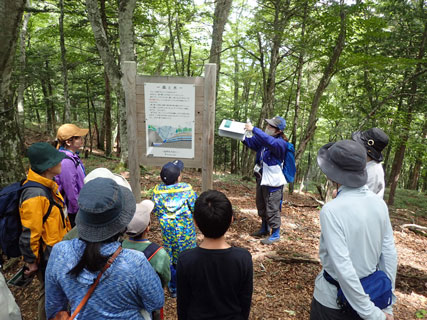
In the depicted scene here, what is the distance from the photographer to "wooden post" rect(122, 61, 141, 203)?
3.89 meters

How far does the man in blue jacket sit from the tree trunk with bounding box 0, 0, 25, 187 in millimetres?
4298

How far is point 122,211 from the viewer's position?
155cm

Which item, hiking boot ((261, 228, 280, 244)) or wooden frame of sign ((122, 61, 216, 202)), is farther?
hiking boot ((261, 228, 280, 244))

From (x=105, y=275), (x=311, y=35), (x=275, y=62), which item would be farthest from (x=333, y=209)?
(x=275, y=62)

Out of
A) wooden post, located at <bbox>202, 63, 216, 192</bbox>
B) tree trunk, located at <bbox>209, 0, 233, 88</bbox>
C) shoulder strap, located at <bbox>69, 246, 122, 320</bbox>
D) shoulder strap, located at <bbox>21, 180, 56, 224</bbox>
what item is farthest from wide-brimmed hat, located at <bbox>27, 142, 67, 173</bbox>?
tree trunk, located at <bbox>209, 0, 233, 88</bbox>

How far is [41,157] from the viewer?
2.45m

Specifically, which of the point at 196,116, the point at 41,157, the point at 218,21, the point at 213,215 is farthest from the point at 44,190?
the point at 218,21

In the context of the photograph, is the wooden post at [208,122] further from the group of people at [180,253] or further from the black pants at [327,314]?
the black pants at [327,314]

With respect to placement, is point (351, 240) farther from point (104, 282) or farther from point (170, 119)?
point (170, 119)

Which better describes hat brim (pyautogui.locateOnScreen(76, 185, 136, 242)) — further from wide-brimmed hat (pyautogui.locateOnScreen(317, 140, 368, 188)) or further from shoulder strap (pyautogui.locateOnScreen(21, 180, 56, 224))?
wide-brimmed hat (pyautogui.locateOnScreen(317, 140, 368, 188))

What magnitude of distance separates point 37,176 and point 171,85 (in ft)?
7.34

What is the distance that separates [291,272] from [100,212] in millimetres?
3587

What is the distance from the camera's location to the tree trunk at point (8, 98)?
419 cm

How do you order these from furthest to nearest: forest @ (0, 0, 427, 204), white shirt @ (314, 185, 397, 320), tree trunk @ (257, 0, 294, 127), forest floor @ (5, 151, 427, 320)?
tree trunk @ (257, 0, 294, 127) < forest @ (0, 0, 427, 204) < forest floor @ (5, 151, 427, 320) < white shirt @ (314, 185, 397, 320)
